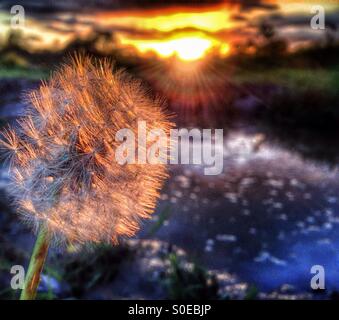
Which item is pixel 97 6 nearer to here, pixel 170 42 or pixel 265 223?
pixel 170 42

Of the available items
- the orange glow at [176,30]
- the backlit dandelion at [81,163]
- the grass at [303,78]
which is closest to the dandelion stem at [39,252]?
the backlit dandelion at [81,163]

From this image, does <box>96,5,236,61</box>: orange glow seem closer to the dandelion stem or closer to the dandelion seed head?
the dandelion seed head

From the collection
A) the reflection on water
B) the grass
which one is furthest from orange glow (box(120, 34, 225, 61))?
the reflection on water

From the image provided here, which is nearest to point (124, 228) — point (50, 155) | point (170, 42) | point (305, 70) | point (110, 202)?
point (110, 202)

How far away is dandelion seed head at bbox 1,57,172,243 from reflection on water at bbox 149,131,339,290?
783mm

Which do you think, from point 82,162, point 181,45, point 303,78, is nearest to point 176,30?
point 181,45

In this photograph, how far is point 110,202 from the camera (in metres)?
1.36

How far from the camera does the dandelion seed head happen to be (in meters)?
1.30

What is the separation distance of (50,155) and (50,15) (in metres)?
1.02

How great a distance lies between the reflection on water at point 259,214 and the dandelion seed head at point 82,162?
783mm

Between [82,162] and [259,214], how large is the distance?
3.57 ft

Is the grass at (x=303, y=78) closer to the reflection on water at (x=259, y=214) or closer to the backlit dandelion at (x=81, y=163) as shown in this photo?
the reflection on water at (x=259, y=214)

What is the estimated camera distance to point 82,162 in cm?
129

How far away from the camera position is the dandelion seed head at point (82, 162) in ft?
4.25
